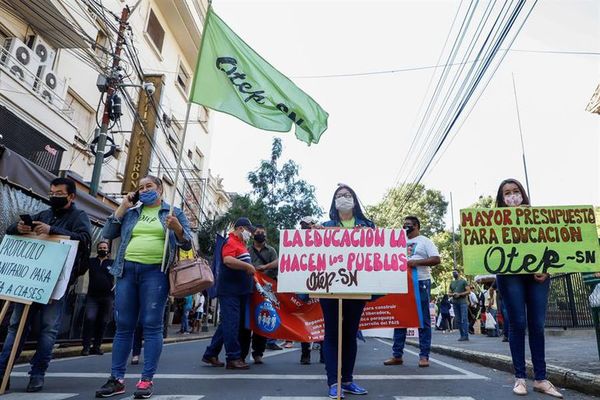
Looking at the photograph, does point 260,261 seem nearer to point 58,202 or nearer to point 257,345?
point 257,345

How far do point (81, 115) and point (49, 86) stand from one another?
2.77 meters

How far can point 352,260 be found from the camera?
153 inches

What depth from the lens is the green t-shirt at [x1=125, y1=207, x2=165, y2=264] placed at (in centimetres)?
385

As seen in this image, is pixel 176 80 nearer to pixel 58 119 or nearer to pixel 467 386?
pixel 58 119

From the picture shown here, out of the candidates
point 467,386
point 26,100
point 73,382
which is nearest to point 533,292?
point 467,386

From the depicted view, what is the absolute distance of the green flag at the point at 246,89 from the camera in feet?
16.7

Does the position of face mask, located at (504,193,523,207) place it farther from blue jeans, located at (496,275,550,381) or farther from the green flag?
the green flag

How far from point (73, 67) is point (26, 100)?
3959mm

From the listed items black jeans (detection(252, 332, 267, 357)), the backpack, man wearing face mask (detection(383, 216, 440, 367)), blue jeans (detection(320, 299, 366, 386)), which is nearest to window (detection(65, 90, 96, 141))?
the backpack

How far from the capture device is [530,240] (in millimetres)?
4172

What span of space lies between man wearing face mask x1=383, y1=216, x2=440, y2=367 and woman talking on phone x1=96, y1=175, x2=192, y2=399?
127 inches

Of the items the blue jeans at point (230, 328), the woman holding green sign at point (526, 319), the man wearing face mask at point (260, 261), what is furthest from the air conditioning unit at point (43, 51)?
the woman holding green sign at point (526, 319)

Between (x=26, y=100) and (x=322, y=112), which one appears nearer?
(x=322, y=112)

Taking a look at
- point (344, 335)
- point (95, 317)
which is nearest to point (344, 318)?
point (344, 335)
